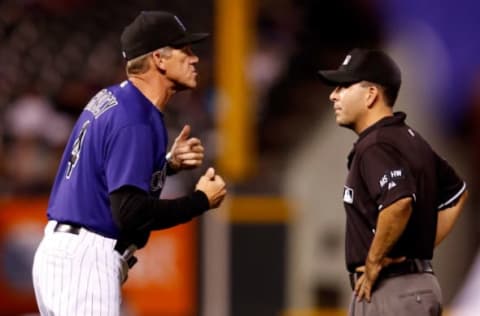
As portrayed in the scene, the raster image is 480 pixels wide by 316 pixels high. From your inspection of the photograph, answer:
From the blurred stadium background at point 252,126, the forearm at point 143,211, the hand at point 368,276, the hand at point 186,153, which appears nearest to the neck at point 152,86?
the hand at point 186,153

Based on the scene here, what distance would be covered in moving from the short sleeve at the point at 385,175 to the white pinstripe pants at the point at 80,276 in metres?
1.06

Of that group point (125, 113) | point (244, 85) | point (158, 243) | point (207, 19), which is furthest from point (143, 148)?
point (207, 19)

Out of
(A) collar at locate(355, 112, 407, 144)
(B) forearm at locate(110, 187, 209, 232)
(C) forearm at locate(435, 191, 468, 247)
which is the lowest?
(C) forearm at locate(435, 191, 468, 247)

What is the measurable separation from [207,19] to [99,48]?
953 millimetres

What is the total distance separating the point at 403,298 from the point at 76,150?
4.74 ft

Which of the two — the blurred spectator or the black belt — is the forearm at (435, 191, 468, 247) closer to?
the black belt

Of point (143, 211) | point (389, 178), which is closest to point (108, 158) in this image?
point (143, 211)

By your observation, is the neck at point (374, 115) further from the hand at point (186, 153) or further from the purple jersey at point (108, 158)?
the purple jersey at point (108, 158)

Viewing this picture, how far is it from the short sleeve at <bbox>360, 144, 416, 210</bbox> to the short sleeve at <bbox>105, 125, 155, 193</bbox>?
87 centimetres

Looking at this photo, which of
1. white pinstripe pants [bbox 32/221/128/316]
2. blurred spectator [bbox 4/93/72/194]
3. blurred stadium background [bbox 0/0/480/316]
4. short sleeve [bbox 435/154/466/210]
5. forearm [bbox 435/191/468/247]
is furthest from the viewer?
blurred spectator [bbox 4/93/72/194]

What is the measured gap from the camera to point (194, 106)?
1219 centimetres

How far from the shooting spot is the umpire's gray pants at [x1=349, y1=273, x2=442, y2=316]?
19.2 feet

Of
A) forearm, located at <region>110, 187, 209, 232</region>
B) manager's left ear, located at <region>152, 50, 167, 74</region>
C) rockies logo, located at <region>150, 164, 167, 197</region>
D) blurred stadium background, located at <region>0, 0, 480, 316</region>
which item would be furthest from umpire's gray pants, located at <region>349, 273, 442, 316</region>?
blurred stadium background, located at <region>0, 0, 480, 316</region>

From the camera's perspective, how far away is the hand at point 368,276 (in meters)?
5.79
